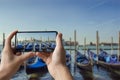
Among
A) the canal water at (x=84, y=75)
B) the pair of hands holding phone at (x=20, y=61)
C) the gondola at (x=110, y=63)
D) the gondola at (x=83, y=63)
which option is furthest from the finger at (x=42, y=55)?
the gondola at (x=110, y=63)

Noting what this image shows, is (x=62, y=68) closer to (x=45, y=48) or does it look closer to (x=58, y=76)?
(x=58, y=76)

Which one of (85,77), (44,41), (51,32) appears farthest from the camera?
(85,77)

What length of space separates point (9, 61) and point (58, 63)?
0.11 meters

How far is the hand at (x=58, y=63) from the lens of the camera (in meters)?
0.71

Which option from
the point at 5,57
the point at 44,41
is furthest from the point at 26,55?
the point at 44,41

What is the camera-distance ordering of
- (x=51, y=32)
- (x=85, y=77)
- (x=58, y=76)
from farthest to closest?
(x=85, y=77) → (x=51, y=32) → (x=58, y=76)

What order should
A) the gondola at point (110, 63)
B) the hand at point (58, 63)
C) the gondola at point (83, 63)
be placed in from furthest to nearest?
the gondola at point (110, 63) → the gondola at point (83, 63) → the hand at point (58, 63)

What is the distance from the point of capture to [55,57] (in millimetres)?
757

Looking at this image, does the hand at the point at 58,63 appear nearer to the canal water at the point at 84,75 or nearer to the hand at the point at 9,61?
the hand at the point at 9,61

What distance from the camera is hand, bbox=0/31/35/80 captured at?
75cm

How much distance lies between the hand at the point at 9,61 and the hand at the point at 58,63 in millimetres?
62

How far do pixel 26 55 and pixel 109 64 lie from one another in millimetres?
15400

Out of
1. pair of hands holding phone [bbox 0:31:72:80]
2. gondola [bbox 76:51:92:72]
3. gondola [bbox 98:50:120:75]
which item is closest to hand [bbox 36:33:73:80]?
pair of hands holding phone [bbox 0:31:72:80]

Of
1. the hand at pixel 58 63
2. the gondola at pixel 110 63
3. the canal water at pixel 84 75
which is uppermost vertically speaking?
the hand at pixel 58 63
